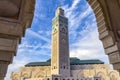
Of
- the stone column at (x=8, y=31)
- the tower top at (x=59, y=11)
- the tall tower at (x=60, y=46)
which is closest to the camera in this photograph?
the stone column at (x=8, y=31)

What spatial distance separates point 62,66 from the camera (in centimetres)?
4147

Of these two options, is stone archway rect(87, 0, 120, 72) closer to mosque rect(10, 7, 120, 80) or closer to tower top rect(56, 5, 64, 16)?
mosque rect(10, 7, 120, 80)

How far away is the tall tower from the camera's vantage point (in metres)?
41.3

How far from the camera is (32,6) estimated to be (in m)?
2.17

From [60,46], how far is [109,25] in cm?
4052

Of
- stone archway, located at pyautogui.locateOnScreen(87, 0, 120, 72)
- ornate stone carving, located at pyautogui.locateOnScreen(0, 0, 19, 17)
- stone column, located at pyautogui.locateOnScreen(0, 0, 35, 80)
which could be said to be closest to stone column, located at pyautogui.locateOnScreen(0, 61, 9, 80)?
stone column, located at pyautogui.locateOnScreen(0, 0, 35, 80)

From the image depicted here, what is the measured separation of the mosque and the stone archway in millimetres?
37545

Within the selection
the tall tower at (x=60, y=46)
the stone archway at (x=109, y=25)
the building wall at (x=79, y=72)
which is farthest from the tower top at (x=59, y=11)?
the stone archway at (x=109, y=25)

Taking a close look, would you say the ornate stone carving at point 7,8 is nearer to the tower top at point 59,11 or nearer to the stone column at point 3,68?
the stone column at point 3,68

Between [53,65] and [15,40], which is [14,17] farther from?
[53,65]

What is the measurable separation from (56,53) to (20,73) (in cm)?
1352

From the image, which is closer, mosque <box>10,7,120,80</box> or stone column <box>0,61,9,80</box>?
stone column <box>0,61,9,80</box>

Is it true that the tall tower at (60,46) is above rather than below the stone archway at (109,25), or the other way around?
above

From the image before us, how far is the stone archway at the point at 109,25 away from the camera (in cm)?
246
